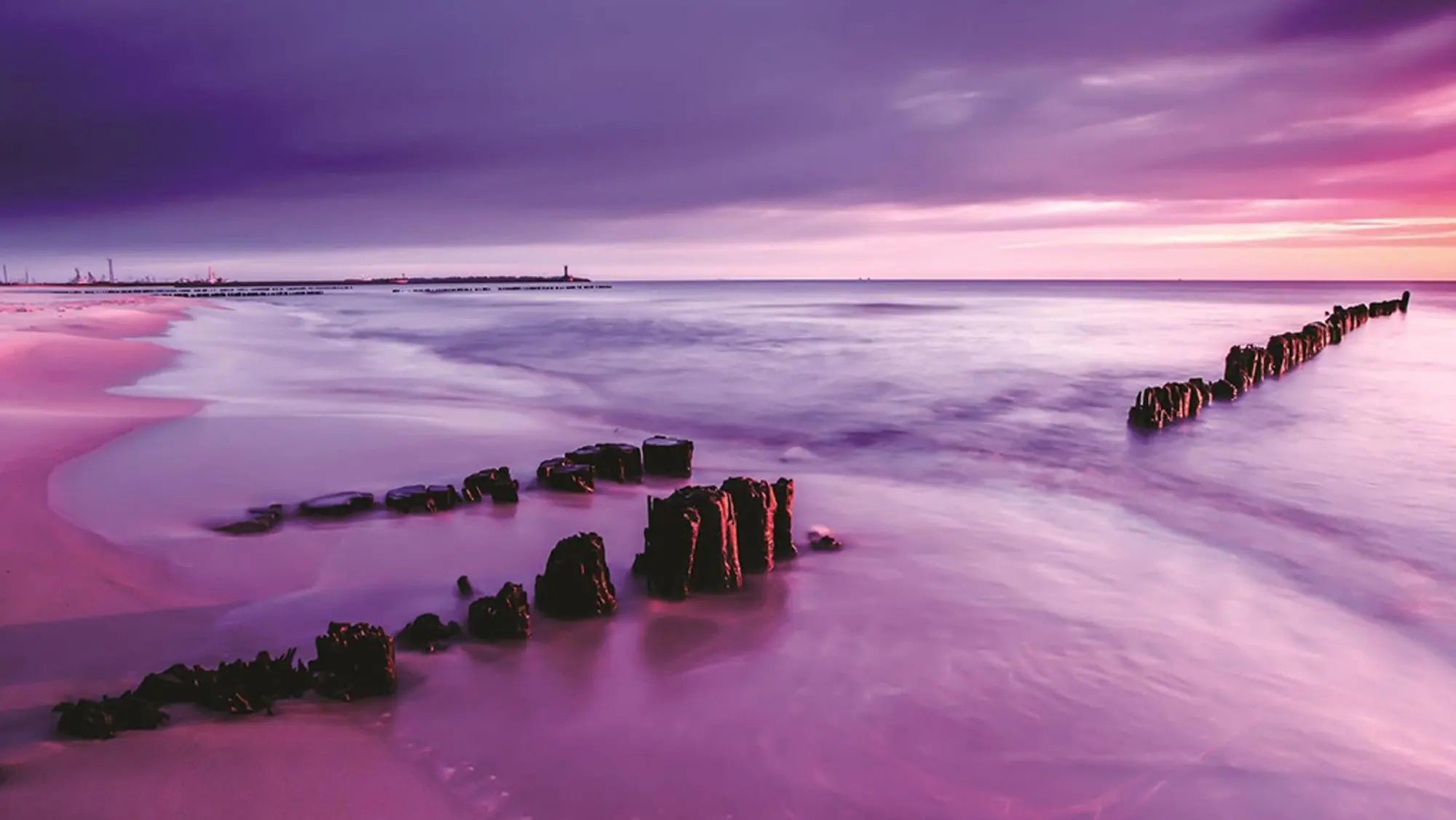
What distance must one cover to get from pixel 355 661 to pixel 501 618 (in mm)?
955

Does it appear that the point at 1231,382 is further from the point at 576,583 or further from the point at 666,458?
the point at 576,583

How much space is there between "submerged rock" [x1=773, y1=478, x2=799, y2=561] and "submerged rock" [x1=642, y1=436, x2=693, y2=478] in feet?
9.48

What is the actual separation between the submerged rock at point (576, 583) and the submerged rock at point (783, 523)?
1.75 meters

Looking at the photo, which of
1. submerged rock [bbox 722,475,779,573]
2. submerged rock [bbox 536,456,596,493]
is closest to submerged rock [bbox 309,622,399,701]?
submerged rock [bbox 722,475,779,573]

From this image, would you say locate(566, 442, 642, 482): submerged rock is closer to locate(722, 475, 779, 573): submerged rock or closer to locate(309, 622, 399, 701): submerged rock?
locate(722, 475, 779, 573): submerged rock

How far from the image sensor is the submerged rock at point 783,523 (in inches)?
278

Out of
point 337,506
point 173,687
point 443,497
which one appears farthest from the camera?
point 443,497

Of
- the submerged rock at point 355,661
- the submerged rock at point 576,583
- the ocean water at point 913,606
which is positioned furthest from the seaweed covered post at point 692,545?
the submerged rock at point 355,661

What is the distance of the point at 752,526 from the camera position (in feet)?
22.0

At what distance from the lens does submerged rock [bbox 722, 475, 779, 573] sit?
264 inches

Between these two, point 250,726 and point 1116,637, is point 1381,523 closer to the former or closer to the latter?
point 1116,637

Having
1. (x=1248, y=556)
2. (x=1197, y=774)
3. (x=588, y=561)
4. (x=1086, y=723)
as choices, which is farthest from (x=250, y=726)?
(x=1248, y=556)

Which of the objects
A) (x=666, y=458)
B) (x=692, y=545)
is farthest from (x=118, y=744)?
(x=666, y=458)

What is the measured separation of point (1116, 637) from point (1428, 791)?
179 centimetres
